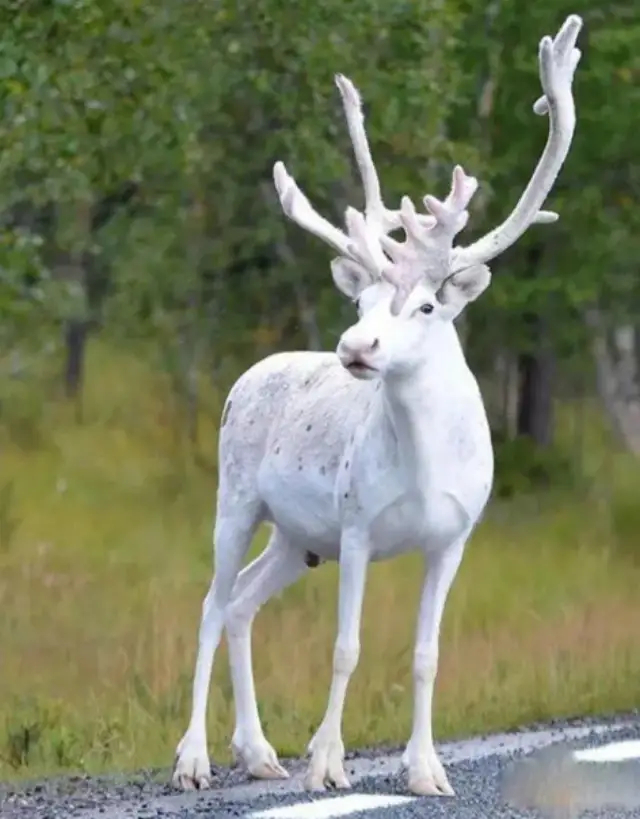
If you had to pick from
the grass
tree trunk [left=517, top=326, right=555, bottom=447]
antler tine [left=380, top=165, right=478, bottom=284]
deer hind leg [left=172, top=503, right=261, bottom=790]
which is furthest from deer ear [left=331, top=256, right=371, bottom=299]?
tree trunk [left=517, top=326, right=555, bottom=447]

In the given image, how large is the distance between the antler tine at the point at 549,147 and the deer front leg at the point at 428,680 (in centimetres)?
113

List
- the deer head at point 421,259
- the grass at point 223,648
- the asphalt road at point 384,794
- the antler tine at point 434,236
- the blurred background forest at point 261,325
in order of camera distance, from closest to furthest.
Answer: the asphalt road at point 384,794, the deer head at point 421,259, the antler tine at point 434,236, the grass at point 223,648, the blurred background forest at point 261,325

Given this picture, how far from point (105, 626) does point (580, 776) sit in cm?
500

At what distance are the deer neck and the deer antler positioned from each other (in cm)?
38

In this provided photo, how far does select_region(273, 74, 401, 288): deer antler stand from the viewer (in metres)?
8.59

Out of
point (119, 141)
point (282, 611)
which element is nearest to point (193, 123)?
point (119, 141)

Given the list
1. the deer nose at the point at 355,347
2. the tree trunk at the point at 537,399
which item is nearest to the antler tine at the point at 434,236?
the deer nose at the point at 355,347

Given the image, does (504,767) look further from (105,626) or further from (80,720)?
(105,626)

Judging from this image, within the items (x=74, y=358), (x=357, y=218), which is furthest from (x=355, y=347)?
(x=74, y=358)

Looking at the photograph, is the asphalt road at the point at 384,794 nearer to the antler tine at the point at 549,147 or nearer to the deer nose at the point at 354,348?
the deer nose at the point at 354,348

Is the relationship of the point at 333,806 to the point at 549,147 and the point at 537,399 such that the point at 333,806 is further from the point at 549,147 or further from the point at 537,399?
the point at 537,399

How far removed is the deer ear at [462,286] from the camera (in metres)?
8.51

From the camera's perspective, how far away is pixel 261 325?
2308 centimetres

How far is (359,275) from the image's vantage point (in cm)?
859
